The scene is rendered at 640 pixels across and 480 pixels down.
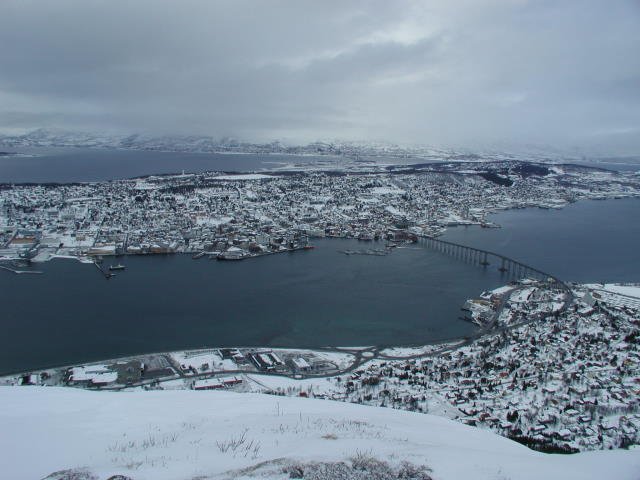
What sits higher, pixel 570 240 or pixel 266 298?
pixel 570 240

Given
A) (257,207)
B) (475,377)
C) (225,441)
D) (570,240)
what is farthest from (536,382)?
(257,207)

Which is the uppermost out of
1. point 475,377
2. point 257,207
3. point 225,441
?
point 225,441

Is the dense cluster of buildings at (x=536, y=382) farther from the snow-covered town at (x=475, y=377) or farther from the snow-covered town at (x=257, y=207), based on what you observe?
the snow-covered town at (x=257, y=207)

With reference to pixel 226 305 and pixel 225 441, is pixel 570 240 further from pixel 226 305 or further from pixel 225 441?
pixel 225 441

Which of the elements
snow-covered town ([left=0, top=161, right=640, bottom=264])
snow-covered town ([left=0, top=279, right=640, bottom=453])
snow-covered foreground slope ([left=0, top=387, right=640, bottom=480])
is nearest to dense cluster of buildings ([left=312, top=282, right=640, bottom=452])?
snow-covered town ([left=0, top=279, right=640, bottom=453])

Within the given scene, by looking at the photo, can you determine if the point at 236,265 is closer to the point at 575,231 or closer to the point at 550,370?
the point at 550,370

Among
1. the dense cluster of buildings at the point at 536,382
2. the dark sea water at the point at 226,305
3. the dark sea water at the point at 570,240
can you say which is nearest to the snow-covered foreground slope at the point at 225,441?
the dense cluster of buildings at the point at 536,382
